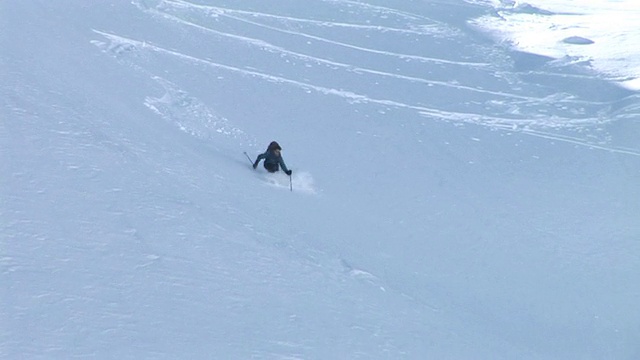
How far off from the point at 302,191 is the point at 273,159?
57 centimetres

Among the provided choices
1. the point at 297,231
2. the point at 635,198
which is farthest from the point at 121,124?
the point at 635,198

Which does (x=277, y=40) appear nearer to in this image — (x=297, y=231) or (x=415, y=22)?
(x=415, y=22)

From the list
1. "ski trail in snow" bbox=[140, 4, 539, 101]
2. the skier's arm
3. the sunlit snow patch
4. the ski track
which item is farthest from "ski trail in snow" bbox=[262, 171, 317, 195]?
the sunlit snow patch

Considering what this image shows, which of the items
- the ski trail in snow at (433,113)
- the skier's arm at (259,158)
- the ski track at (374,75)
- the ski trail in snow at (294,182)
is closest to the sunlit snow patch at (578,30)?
the ski track at (374,75)

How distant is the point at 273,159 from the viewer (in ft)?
36.1

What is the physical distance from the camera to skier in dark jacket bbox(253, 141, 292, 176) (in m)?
10.9

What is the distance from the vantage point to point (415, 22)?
1961 centimetres

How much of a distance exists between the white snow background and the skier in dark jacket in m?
0.18

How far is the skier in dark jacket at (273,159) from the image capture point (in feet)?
35.7

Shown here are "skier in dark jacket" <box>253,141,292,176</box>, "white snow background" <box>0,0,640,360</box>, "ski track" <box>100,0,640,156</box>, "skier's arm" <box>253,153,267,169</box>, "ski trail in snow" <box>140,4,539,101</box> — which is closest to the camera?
"white snow background" <box>0,0,640,360</box>

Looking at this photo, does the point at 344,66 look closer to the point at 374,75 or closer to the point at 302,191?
the point at 374,75

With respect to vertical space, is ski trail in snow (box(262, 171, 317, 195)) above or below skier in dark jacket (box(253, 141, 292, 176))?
below

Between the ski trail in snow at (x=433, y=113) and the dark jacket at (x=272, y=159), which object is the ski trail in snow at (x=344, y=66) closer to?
the ski trail in snow at (x=433, y=113)

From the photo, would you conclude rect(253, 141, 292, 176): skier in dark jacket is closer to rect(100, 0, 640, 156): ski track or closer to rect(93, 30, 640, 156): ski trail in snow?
rect(100, 0, 640, 156): ski track
